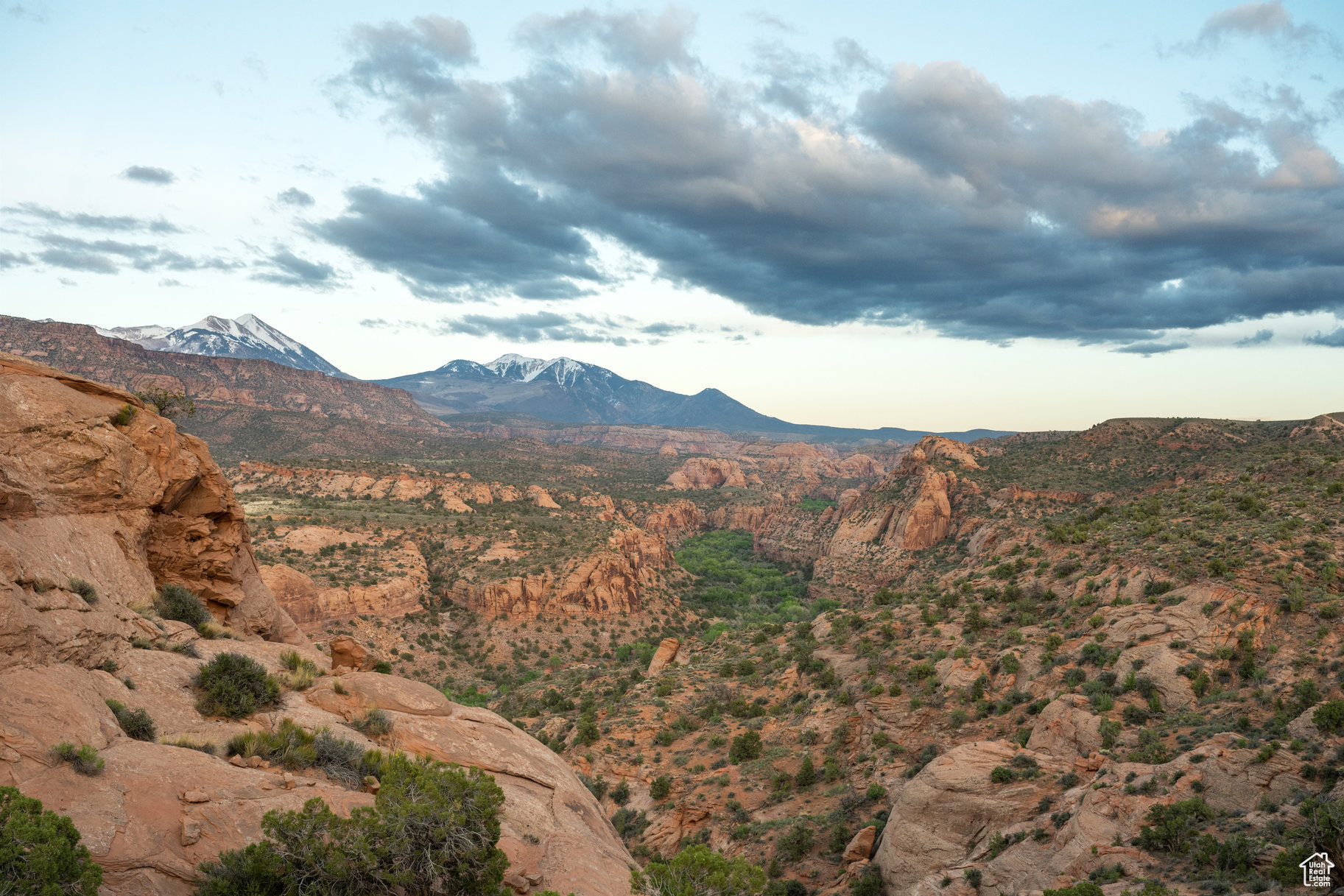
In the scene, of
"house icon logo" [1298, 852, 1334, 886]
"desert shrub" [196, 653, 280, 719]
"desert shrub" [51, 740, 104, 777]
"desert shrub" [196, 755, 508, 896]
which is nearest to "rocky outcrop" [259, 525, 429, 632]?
"desert shrub" [196, 653, 280, 719]

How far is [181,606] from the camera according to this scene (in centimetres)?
1698

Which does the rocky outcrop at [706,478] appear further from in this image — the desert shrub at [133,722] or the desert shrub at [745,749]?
the desert shrub at [133,722]

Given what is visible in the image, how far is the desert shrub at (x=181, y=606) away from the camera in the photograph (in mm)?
16750

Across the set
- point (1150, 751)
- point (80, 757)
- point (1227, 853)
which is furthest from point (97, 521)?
point (1150, 751)

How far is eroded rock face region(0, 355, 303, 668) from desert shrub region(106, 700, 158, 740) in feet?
4.47

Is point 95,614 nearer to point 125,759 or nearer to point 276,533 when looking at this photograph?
point 125,759

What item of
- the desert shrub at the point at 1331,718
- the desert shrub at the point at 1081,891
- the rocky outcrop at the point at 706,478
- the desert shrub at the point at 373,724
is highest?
the desert shrub at the point at 1331,718

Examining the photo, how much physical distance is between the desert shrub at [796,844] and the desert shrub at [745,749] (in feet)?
22.4

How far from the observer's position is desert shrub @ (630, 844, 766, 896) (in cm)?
1164

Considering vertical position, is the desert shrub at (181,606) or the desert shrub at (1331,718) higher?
the desert shrub at (181,606)

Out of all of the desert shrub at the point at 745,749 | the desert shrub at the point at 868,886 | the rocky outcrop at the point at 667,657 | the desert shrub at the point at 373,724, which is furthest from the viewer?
the rocky outcrop at the point at 667,657

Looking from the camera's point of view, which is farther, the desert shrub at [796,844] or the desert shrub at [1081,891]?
the desert shrub at [796,844]

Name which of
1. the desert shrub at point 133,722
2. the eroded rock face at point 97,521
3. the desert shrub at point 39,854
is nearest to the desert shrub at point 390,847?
the desert shrub at point 39,854

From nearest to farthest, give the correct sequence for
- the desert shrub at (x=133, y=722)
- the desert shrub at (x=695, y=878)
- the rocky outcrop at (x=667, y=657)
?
Result: the desert shrub at (x=133, y=722) → the desert shrub at (x=695, y=878) → the rocky outcrop at (x=667, y=657)
